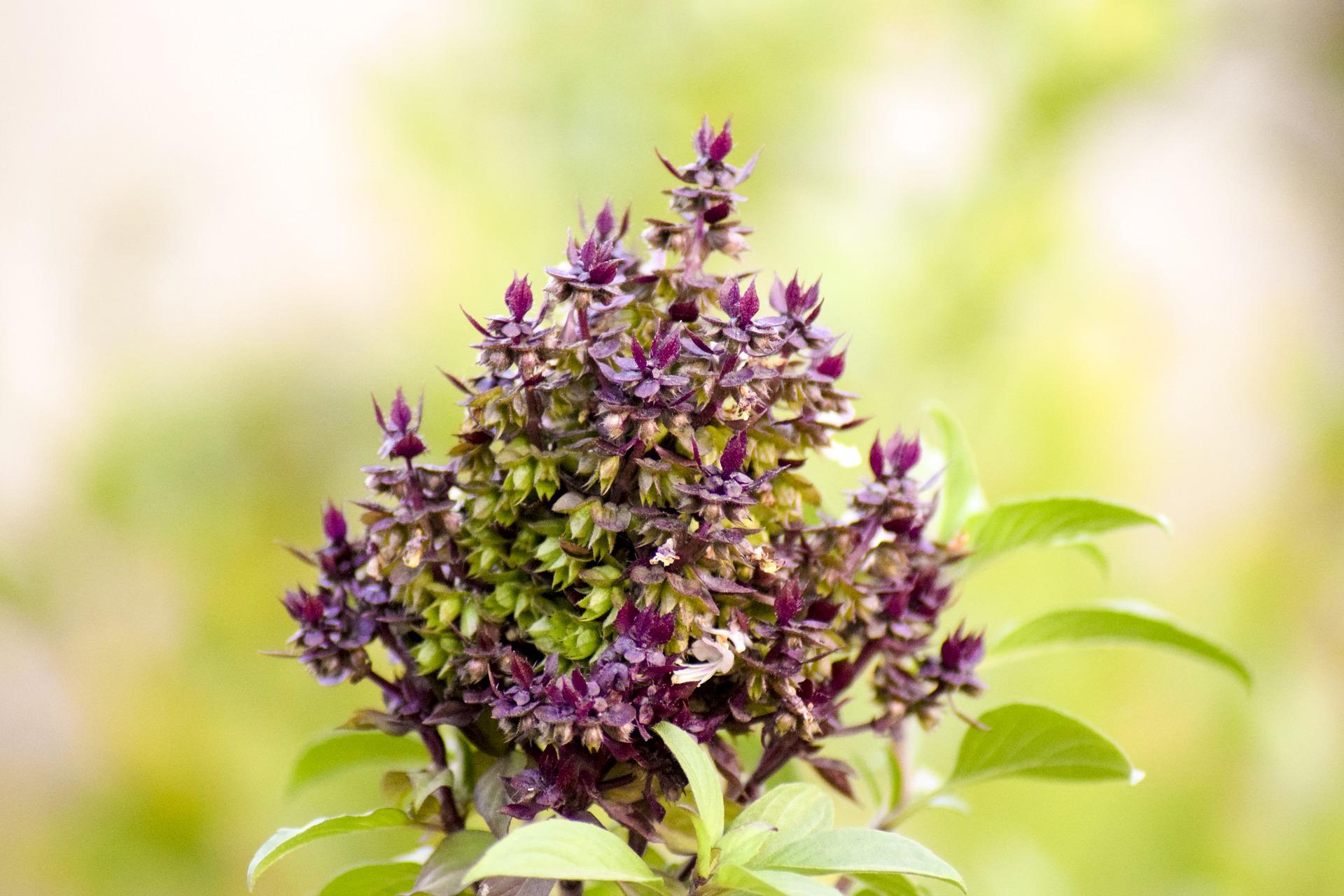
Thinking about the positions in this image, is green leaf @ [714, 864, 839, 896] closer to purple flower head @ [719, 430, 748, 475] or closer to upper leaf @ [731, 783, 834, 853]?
upper leaf @ [731, 783, 834, 853]

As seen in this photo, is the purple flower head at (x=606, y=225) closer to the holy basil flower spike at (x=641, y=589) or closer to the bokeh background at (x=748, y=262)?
the holy basil flower spike at (x=641, y=589)

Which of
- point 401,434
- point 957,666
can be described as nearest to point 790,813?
point 957,666

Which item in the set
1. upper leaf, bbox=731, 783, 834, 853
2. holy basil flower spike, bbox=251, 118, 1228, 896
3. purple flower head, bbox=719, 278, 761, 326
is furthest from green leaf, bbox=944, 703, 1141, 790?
purple flower head, bbox=719, 278, 761, 326

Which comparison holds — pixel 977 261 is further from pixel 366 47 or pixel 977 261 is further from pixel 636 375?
pixel 636 375

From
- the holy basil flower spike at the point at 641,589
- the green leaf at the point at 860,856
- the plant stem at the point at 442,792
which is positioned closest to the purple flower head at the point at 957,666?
the holy basil flower spike at the point at 641,589

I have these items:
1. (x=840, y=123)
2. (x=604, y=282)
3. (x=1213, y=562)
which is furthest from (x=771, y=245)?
(x=604, y=282)


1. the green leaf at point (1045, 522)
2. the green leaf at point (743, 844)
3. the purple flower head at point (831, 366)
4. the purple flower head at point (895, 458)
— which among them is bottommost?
the green leaf at point (743, 844)
